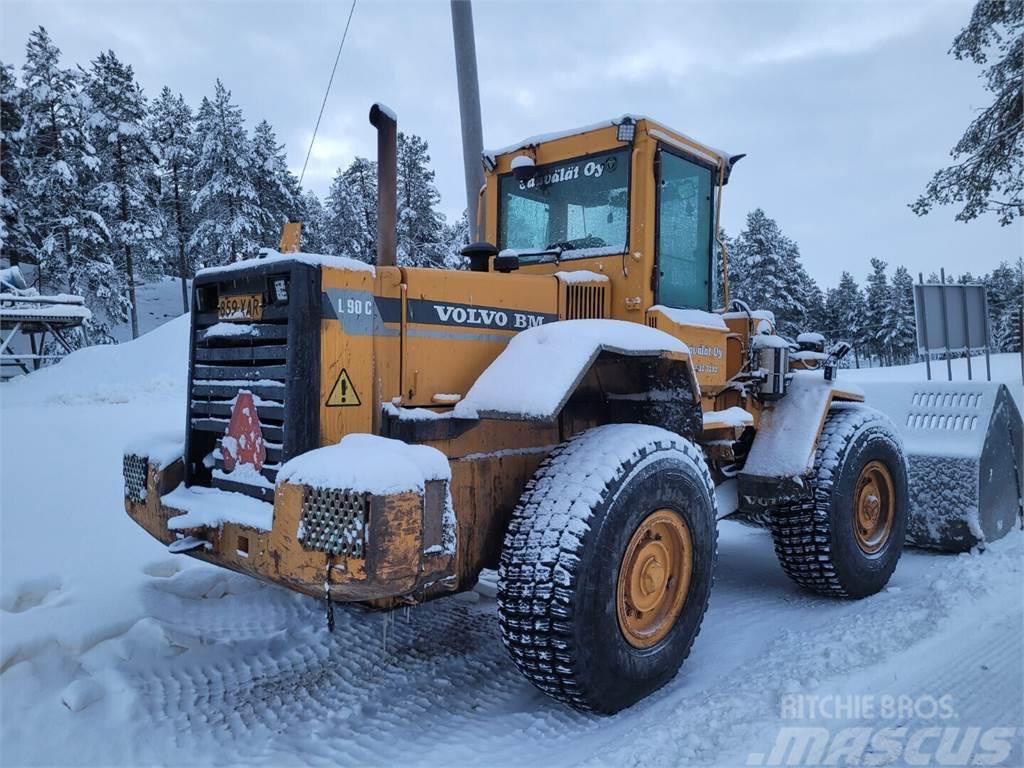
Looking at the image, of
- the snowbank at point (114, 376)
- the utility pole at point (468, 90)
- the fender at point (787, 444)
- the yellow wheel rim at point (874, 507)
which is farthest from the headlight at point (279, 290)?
the snowbank at point (114, 376)

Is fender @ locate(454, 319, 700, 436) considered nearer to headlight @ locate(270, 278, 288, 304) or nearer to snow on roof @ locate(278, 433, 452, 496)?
snow on roof @ locate(278, 433, 452, 496)

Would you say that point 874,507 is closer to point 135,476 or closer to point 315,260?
point 315,260

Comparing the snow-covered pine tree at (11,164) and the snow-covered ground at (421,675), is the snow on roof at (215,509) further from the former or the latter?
the snow-covered pine tree at (11,164)

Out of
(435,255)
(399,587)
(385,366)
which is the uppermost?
(435,255)

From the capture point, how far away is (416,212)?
28.4 m

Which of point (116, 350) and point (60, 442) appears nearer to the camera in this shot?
point (60, 442)

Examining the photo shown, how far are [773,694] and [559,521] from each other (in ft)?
4.00

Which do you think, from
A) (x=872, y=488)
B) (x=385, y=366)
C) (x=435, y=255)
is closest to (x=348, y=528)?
(x=385, y=366)

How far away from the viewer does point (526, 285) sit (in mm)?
3840

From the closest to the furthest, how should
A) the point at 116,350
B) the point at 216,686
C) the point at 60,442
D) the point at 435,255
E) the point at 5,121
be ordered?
the point at 216,686 → the point at 60,442 → the point at 116,350 → the point at 5,121 → the point at 435,255

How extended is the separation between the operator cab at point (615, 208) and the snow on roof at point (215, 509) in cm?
173

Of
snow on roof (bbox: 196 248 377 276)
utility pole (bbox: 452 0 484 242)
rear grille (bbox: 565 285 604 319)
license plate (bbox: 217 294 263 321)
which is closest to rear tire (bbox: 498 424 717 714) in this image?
rear grille (bbox: 565 285 604 319)

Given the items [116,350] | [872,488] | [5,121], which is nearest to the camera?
[872,488]

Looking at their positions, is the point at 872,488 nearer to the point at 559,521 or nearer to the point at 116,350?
the point at 559,521
